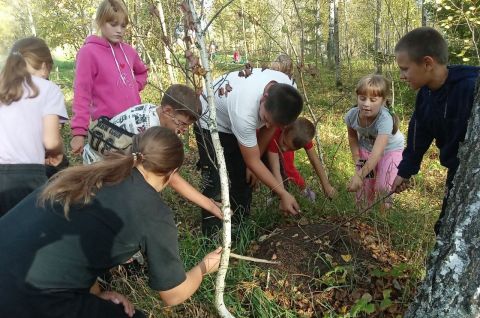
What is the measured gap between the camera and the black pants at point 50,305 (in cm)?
153

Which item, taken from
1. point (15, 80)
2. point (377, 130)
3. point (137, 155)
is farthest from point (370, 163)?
point (15, 80)

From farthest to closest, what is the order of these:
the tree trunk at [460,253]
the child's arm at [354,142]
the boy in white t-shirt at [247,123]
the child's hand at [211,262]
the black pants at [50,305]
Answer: the child's arm at [354,142] < the boy in white t-shirt at [247,123] < the child's hand at [211,262] < the black pants at [50,305] < the tree trunk at [460,253]

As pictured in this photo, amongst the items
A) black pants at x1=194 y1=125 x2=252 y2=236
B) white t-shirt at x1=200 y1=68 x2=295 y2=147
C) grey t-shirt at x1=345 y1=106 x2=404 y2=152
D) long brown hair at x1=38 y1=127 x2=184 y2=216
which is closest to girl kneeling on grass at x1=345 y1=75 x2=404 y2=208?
grey t-shirt at x1=345 y1=106 x2=404 y2=152

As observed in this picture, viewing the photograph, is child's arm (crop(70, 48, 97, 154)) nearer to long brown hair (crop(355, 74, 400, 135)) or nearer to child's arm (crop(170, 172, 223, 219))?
child's arm (crop(170, 172, 223, 219))

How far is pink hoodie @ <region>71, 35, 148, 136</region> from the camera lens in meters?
3.14

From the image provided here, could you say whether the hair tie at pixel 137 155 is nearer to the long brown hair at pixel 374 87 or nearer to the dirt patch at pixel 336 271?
the dirt patch at pixel 336 271

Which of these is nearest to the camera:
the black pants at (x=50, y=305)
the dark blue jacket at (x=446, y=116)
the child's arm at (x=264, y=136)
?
the black pants at (x=50, y=305)

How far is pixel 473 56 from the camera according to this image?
6.04 meters

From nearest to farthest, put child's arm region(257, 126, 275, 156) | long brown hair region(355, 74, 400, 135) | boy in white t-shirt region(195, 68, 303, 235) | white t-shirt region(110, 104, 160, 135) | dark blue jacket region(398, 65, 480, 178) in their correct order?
dark blue jacket region(398, 65, 480, 178) < boy in white t-shirt region(195, 68, 303, 235) < white t-shirt region(110, 104, 160, 135) < child's arm region(257, 126, 275, 156) < long brown hair region(355, 74, 400, 135)

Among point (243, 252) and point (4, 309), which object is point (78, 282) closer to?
point (4, 309)

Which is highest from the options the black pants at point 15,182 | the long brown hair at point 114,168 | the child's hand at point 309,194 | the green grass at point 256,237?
the long brown hair at point 114,168

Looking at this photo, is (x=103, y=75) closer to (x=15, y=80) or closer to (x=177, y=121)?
(x=15, y=80)

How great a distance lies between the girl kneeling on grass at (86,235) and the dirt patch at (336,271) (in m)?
0.81

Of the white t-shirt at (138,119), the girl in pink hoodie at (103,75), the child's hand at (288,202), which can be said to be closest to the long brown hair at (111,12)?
the girl in pink hoodie at (103,75)
